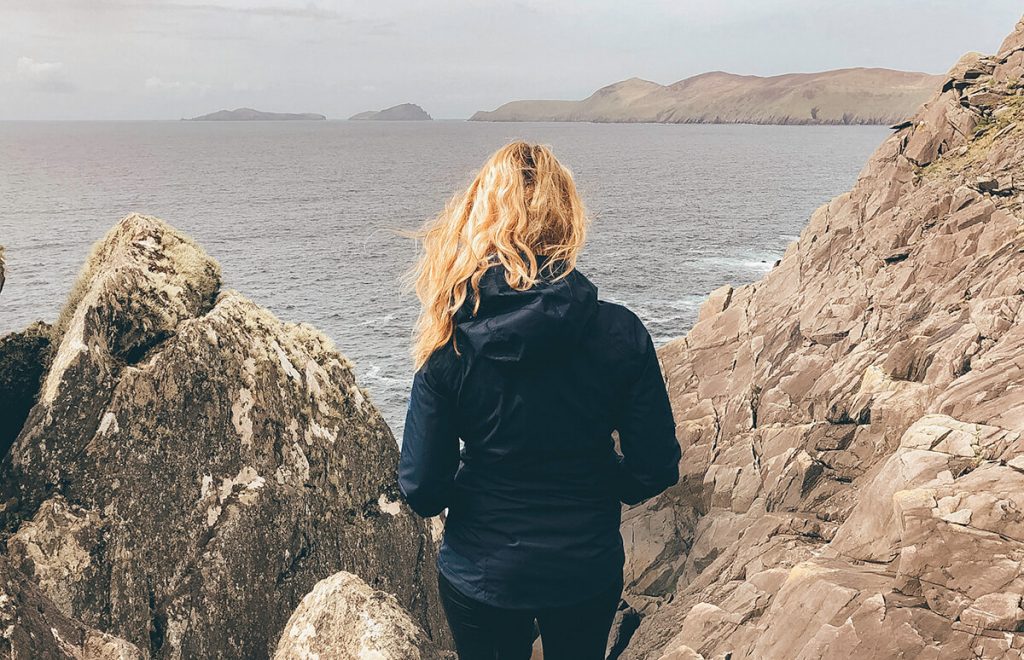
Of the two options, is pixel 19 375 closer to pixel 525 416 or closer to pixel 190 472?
pixel 190 472

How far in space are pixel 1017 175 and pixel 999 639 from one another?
12.5 meters

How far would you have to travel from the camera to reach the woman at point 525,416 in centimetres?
464

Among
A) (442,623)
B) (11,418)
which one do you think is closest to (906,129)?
(442,623)

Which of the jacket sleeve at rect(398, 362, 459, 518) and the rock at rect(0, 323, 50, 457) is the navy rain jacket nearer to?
the jacket sleeve at rect(398, 362, 459, 518)

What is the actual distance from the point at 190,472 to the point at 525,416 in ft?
47.7

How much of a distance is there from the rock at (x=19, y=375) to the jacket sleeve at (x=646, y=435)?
15.6 meters

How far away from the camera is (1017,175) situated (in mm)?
15734

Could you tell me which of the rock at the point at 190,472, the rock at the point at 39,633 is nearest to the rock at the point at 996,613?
the rock at the point at 39,633

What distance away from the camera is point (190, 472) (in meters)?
17.1

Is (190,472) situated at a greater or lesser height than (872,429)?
lesser

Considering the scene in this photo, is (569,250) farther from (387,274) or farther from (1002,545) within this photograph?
(387,274)

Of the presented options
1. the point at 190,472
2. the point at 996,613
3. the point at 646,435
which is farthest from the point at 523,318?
the point at 190,472

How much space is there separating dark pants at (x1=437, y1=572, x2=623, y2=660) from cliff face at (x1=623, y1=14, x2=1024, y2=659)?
138 inches

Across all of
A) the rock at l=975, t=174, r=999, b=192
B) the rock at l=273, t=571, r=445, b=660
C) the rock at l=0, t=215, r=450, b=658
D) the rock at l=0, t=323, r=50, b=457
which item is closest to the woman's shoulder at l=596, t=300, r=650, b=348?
the rock at l=273, t=571, r=445, b=660
